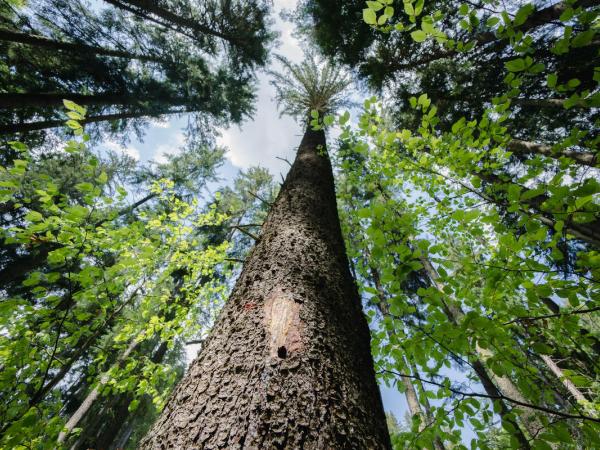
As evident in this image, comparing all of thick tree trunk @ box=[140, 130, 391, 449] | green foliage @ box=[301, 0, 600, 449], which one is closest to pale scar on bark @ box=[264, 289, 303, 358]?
thick tree trunk @ box=[140, 130, 391, 449]

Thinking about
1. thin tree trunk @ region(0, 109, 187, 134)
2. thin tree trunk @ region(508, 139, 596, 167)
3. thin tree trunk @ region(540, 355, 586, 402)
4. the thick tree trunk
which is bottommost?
the thick tree trunk

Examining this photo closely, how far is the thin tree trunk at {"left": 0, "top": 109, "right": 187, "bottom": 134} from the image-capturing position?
7096mm

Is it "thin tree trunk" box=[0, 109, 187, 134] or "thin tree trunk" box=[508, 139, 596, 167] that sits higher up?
"thin tree trunk" box=[0, 109, 187, 134]

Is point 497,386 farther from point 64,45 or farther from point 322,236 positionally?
point 64,45

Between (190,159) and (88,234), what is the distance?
48.9ft

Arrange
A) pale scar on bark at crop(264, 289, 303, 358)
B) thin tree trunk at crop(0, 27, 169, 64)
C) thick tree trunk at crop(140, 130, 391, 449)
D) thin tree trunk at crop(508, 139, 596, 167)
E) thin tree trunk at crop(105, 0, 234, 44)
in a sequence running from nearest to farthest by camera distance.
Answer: thick tree trunk at crop(140, 130, 391, 449) < pale scar on bark at crop(264, 289, 303, 358) < thin tree trunk at crop(508, 139, 596, 167) < thin tree trunk at crop(0, 27, 169, 64) < thin tree trunk at crop(105, 0, 234, 44)

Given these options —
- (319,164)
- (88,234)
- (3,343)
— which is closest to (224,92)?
(319,164)

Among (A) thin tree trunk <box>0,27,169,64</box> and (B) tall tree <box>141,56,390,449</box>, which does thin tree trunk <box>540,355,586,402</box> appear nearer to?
(B) tall tree <box>141,56,390,449</box>

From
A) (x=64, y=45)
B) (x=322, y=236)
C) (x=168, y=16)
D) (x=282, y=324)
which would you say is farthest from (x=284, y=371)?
(x=64, y=45)

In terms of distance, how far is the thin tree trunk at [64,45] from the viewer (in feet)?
20.7

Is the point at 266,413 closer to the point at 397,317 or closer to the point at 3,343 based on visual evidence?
the point at 397,317

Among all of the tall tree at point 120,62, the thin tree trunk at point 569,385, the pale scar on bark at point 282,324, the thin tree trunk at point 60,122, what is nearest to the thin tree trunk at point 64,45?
the tall tree at point 120,62

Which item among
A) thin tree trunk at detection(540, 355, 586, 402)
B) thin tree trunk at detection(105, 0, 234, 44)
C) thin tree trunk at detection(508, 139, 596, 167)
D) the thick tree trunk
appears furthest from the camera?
thin tree trunk at detection(105, 0, 234, 44)

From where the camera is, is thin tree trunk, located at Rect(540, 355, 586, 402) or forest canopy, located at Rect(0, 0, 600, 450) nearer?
forest canopy, located at Rect(0, 0, 600, 450)
